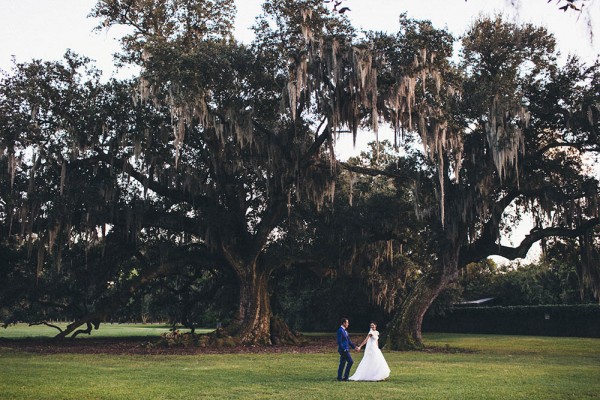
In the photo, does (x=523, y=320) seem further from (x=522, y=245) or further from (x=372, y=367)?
(x=372, y=367)

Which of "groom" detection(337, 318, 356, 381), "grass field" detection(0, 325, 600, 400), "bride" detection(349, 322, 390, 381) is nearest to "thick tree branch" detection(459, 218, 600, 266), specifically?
"grass field" detection(0, 325, 600, 400)

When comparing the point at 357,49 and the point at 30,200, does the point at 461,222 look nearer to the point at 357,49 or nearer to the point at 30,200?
the point at 357,49

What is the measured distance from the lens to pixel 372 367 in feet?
40.9

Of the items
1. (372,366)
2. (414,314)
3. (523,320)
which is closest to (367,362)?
(372,366)

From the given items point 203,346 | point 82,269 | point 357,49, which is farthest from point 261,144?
point 82,269

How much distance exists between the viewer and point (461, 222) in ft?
75.4

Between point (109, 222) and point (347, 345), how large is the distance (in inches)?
517

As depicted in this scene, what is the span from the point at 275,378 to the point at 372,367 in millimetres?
1941

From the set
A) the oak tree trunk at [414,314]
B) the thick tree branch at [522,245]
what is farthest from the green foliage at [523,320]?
the oak tree trunk at [414,314]

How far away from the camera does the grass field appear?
10148mm

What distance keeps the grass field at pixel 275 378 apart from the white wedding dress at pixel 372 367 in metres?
0.31

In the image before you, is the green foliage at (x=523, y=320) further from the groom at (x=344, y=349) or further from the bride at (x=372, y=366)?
the groom at (x=344, y=349)

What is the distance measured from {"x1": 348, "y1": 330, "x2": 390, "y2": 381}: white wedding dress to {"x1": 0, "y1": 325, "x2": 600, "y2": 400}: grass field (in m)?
0.31

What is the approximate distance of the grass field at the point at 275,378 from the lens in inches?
400
